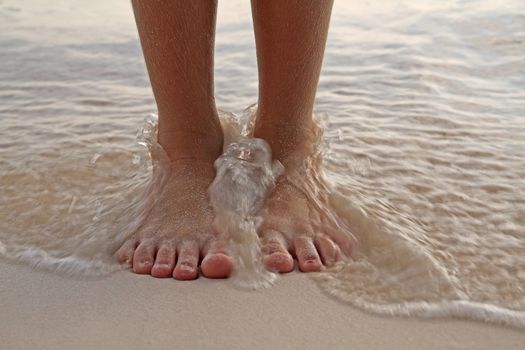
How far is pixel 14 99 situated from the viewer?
238cm

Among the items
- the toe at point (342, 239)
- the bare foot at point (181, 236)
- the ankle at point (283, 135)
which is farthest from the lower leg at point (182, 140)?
the toe at point (342, 239)

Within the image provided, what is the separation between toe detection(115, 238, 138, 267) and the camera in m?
1.39

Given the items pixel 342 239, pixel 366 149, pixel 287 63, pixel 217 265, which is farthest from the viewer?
pixel 366 149

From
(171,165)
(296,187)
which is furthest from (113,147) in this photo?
(296,187)

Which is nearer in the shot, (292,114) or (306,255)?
(306,255)

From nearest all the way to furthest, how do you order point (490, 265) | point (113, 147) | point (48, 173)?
point (490, 265) → point (48, 173) → point (113, 147)

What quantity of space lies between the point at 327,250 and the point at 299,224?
0.11 meters

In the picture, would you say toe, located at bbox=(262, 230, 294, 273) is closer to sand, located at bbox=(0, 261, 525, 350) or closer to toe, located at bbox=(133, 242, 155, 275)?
sand, located at bbox=(0, 261, 525, 350)

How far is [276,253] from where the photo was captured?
136cm

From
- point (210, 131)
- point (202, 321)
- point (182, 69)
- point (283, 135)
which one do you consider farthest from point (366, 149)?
point (202, 321)

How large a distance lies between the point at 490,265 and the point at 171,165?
689 mm

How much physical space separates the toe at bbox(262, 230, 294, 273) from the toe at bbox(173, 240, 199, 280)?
0.42 feet

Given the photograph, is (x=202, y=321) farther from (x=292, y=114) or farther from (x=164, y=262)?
(x=292, y=114)

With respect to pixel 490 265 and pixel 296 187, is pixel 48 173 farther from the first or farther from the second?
pixel 490 265
